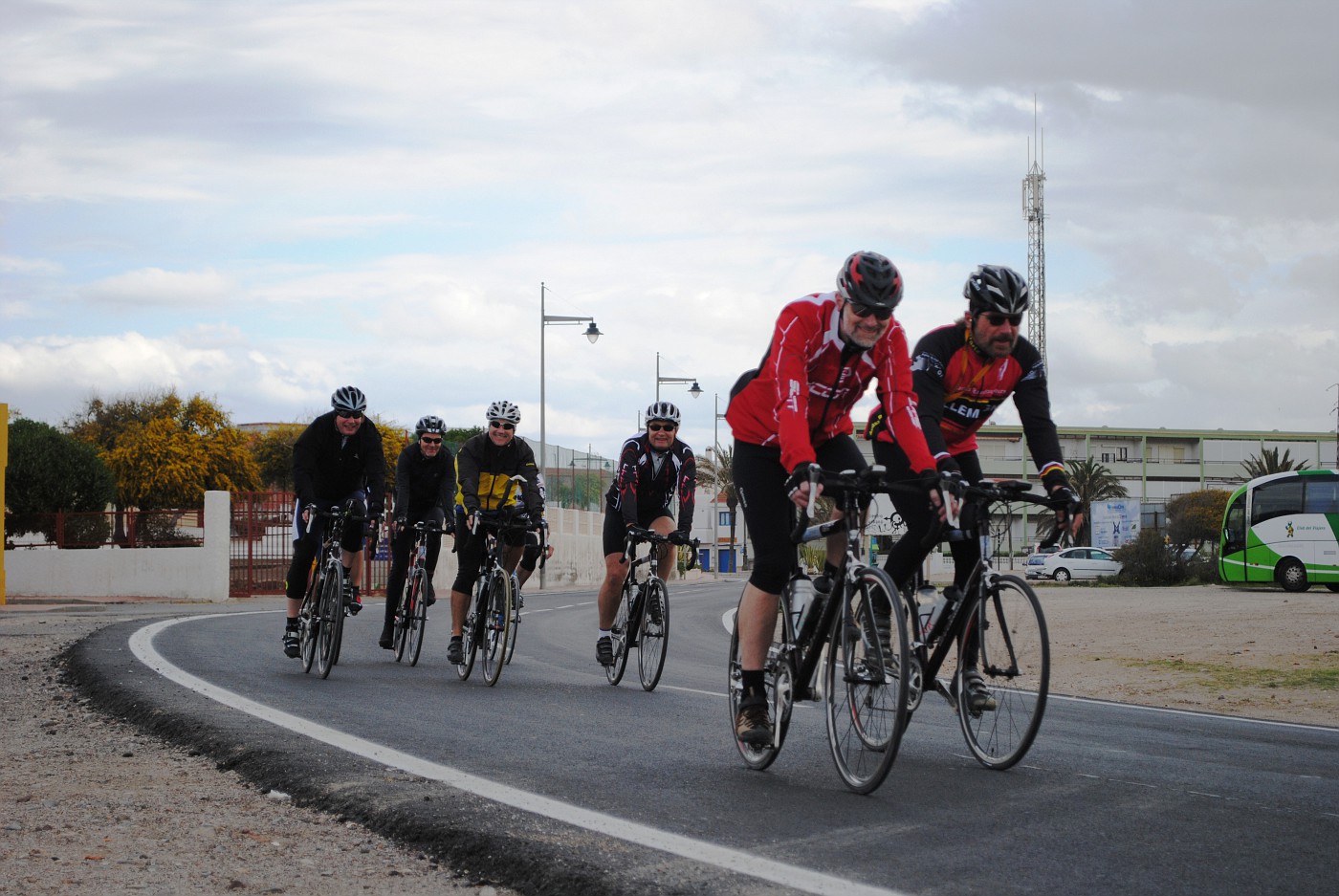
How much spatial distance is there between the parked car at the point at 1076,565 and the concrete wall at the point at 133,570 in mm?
35277

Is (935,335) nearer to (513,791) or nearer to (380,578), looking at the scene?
(513,791)

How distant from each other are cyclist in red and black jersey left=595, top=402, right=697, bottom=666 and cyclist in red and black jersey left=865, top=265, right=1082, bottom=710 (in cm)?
304

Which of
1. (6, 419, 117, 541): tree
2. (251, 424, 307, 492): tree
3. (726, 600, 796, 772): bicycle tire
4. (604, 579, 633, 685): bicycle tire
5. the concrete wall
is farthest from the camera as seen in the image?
(251, 424, 307, 492): tree

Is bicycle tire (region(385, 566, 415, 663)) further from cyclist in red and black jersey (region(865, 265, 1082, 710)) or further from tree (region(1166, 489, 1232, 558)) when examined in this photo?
tree (region(1166, 489, 1232, 558))

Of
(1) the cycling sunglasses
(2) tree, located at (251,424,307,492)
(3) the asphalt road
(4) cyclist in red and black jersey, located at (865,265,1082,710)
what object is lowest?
(3) the asphalt road

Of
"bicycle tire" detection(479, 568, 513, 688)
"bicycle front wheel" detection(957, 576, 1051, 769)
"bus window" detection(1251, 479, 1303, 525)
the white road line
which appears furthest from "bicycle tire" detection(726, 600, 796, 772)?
"bus window" detection(1251, 479, 1303, 525)

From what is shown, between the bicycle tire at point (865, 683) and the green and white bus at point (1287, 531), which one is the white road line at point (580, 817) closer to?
the bicycle tire at point (865, 683)

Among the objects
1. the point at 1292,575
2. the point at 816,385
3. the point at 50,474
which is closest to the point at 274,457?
the point at 50,474

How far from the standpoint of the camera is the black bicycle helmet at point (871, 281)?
5355 mm

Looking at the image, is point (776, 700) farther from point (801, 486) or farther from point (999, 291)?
point (999, 291)

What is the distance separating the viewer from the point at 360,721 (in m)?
7.38

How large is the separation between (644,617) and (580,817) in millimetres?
5037

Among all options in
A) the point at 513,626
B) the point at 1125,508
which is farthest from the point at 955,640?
the point at 1125,508

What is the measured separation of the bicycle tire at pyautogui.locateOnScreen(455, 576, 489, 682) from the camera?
995 centimetres
